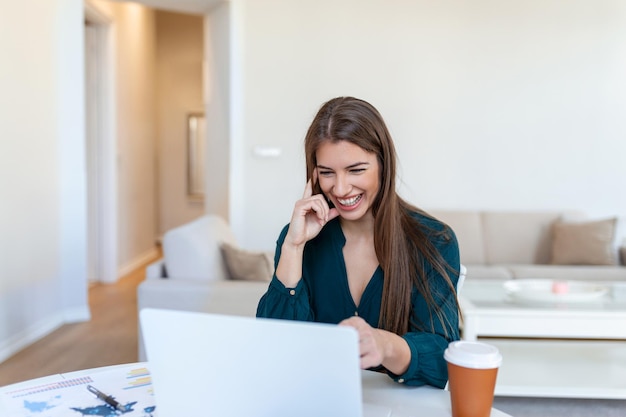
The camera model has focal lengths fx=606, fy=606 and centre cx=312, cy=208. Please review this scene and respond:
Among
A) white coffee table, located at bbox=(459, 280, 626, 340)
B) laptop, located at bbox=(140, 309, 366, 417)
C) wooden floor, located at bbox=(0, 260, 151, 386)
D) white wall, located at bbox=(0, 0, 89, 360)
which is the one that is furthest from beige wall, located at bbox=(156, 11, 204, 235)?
laptop, located at bbox=(140, 309, 366, 417)

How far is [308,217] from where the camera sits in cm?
124

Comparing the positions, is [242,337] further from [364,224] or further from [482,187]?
[482,187]

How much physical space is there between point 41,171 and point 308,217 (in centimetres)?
297

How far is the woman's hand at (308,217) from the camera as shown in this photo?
1193 mm

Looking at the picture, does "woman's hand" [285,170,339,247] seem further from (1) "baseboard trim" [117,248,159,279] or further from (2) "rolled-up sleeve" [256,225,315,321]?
(1) "baseboard trim" [117,248,159,279]

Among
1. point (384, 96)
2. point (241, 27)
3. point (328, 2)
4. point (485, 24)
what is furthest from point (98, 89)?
point (485, 24)

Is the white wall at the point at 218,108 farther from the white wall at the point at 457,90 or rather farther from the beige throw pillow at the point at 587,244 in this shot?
the beige throw pillow at the point at 587,244

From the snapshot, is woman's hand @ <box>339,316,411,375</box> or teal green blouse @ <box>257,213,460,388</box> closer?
woman's hand @ <box>339,316,411,375</box>

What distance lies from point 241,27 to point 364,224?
3496 mm

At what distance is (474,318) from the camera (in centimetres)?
247

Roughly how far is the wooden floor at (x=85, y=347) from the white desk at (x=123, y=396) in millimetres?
2184

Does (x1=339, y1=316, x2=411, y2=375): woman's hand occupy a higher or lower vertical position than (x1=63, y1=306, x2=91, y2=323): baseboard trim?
higher

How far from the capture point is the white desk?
85cm

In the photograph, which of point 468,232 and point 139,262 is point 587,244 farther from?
point 139,262
